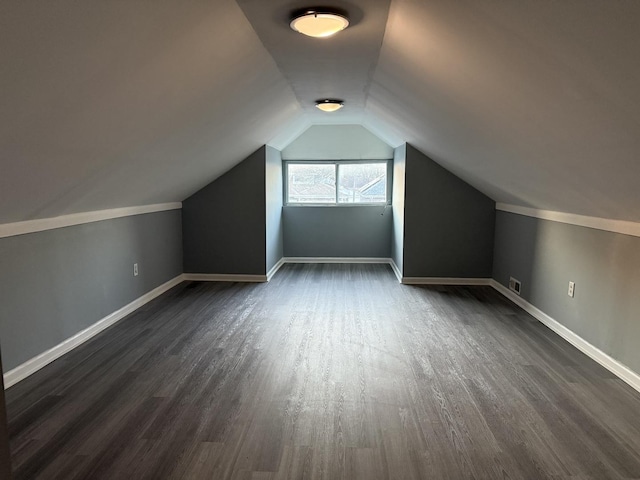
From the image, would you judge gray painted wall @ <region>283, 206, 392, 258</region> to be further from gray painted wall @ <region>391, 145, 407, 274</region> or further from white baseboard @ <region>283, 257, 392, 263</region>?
gray painted wall @ <region>391, 145, 407, 274</region>

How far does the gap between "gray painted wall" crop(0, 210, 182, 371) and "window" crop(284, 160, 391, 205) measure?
265 centimetres

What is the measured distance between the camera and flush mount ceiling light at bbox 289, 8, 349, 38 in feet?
7.23

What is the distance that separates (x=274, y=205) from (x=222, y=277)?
1.29 meters

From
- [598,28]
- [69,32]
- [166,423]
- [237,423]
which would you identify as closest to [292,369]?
[237,423]

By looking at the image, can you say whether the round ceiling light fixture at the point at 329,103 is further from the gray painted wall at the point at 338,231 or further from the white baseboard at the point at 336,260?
the white baseboard at the point at 336,260

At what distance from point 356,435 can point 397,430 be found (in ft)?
0.73

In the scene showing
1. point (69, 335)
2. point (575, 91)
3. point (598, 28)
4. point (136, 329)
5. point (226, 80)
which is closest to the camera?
point (598, 28)

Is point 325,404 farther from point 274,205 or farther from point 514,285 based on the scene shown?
point 274,205

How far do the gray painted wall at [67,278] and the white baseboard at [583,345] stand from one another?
12.8 feet

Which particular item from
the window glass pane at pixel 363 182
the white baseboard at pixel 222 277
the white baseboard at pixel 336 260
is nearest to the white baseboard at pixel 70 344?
the white baseboard at pixel 222 277

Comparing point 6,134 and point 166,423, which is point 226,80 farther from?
point 166,423

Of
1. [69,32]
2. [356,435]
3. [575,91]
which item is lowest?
[356,435]

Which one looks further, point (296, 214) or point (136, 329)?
point (296, 214)

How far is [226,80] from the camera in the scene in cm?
295
